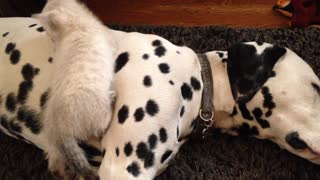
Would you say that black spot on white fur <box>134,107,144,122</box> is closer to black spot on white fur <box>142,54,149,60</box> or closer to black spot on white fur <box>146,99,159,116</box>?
black spot on white fur <box>146,99,159,116</box>

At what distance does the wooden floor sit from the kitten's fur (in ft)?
2.42

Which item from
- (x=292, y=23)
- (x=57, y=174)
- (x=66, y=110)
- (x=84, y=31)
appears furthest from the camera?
(x=292, y=23)

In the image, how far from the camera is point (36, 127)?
1177 millimetres

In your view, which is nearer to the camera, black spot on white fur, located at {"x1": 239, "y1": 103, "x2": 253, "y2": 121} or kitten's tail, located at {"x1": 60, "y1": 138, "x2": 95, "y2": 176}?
kitten's tail, located at {"x1": 60, "y1": 138, "x2": 95, "y2": 176}

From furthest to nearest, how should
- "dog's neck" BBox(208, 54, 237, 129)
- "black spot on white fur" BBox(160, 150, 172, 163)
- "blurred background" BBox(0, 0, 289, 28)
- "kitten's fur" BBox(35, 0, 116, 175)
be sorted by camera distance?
"blurred background" BBox(0, 0, 289, 28) < "dog's neck" BBox(208, 54, 237, 129) < "black spot on white fur" BBox(160, 150, 172, 163) < "kitten's fur" BBox(35, 0, 116, 175)

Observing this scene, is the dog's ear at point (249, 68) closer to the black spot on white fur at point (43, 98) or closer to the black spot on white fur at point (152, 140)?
the black spot on white fur at point (152, 140)

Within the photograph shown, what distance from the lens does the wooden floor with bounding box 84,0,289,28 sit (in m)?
1.80

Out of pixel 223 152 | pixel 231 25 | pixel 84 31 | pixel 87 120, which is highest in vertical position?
pixel 84 31

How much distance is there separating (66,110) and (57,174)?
31 centimetres

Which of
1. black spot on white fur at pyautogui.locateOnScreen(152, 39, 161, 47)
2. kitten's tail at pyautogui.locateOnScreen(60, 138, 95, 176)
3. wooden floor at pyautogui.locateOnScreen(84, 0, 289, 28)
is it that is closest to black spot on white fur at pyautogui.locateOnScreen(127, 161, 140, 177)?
kitten's tail at pyautogui.locateOnScreen(60, 138, 95, 176)

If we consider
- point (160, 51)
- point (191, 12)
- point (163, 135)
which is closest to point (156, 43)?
point (160, 51)

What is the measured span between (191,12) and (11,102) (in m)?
0.93

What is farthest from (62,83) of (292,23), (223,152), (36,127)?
(292,23)

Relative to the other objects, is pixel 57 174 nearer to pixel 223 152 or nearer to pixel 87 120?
pixel 87 120
